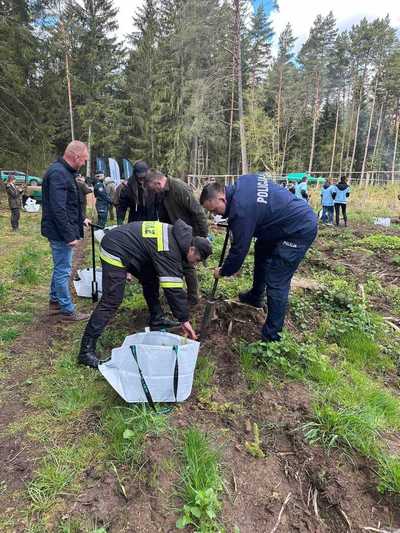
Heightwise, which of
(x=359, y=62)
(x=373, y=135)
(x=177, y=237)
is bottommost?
(x=177, y=237)

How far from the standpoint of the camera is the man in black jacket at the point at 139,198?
168 inches

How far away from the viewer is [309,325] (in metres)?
4.19

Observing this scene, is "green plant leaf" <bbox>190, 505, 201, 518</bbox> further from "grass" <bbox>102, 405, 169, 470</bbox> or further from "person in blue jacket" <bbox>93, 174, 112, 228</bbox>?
"person in blue jacket" <bbox>93, 174, 112, 228</bbox>

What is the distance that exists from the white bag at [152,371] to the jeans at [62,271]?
1.86 metres

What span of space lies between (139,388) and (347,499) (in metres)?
1.48

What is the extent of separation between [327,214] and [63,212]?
39.1 ft

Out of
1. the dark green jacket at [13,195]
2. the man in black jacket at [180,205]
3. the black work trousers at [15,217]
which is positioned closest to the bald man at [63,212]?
the man in black jacket at [180,205]

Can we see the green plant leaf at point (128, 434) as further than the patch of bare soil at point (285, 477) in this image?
Yes

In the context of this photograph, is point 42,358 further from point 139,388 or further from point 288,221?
Result: point 288,221

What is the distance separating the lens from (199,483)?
201 centimetres

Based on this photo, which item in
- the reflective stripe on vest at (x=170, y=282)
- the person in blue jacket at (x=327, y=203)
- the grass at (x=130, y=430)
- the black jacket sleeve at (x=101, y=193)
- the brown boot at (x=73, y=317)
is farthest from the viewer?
the person in blue jacket at (x=327, y=203)

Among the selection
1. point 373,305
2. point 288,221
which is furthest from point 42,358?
point 373,305

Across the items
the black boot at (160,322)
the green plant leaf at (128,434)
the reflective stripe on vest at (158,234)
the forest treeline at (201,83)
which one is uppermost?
the forest treeline at (201,83)

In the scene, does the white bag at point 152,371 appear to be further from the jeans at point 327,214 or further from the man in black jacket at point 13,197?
the jeans at point 327,214
